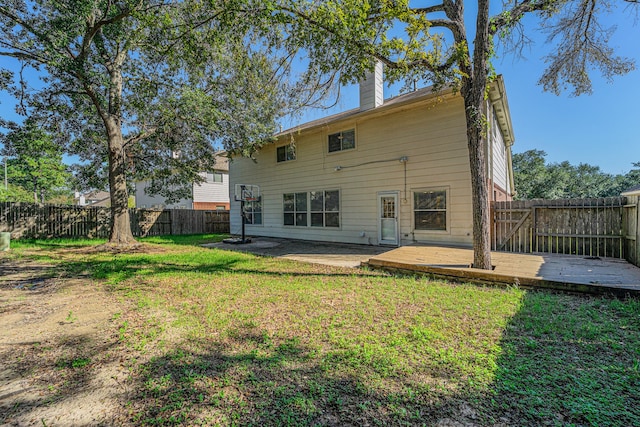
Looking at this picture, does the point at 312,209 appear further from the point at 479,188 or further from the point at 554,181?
the point at 554,181

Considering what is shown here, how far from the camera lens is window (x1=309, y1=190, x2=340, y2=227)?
1057 cm

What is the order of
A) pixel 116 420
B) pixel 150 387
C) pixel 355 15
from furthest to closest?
pixel 355 15
pixel 150 387
pixel 116 420

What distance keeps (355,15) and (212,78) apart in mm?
6461

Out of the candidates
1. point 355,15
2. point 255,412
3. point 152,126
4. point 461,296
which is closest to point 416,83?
point 355,15

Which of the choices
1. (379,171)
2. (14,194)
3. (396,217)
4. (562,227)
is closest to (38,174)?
(14,194)

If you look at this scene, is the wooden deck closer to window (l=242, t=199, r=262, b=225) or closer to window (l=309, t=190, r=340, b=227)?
window (l=309, t=190, r=340, b=227)

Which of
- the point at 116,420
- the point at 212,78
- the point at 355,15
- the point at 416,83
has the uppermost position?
the point at 212,78

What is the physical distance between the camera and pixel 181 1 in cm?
669

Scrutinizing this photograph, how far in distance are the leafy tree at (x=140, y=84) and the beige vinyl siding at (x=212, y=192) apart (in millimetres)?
8872

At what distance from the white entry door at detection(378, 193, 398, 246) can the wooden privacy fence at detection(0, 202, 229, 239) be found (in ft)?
36.8

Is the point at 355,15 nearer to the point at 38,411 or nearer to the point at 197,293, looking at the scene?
the point at 197,293

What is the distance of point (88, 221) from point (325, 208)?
11345 mm

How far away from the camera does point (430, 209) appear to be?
8.30m

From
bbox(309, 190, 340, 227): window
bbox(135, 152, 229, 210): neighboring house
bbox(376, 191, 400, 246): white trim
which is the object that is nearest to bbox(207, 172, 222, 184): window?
bbox(135, 152, 229, 210): neighboring house
